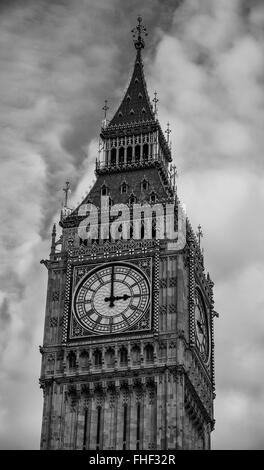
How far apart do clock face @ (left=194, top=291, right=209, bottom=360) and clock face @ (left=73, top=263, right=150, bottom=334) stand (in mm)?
3931

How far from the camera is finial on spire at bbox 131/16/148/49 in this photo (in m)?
95.8

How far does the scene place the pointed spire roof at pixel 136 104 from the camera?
300 feet

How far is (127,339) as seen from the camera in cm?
7838

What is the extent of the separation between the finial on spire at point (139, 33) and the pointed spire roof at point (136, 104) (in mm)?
1360

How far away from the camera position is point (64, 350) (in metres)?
79.1

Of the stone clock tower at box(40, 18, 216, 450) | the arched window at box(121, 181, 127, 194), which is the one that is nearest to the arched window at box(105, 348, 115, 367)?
the stone clock tower at box(40, 18, 216, 450)

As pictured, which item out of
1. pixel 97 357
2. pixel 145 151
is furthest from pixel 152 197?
pixel 97 357

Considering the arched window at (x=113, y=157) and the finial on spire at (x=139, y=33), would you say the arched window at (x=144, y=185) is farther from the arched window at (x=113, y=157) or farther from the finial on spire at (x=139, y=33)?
the finial on spire at (x=139, y=33)

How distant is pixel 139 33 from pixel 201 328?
22.9m

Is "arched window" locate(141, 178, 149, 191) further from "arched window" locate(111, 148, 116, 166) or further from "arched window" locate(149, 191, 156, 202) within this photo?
"arched window" locate(111, 148, 116, 166)
